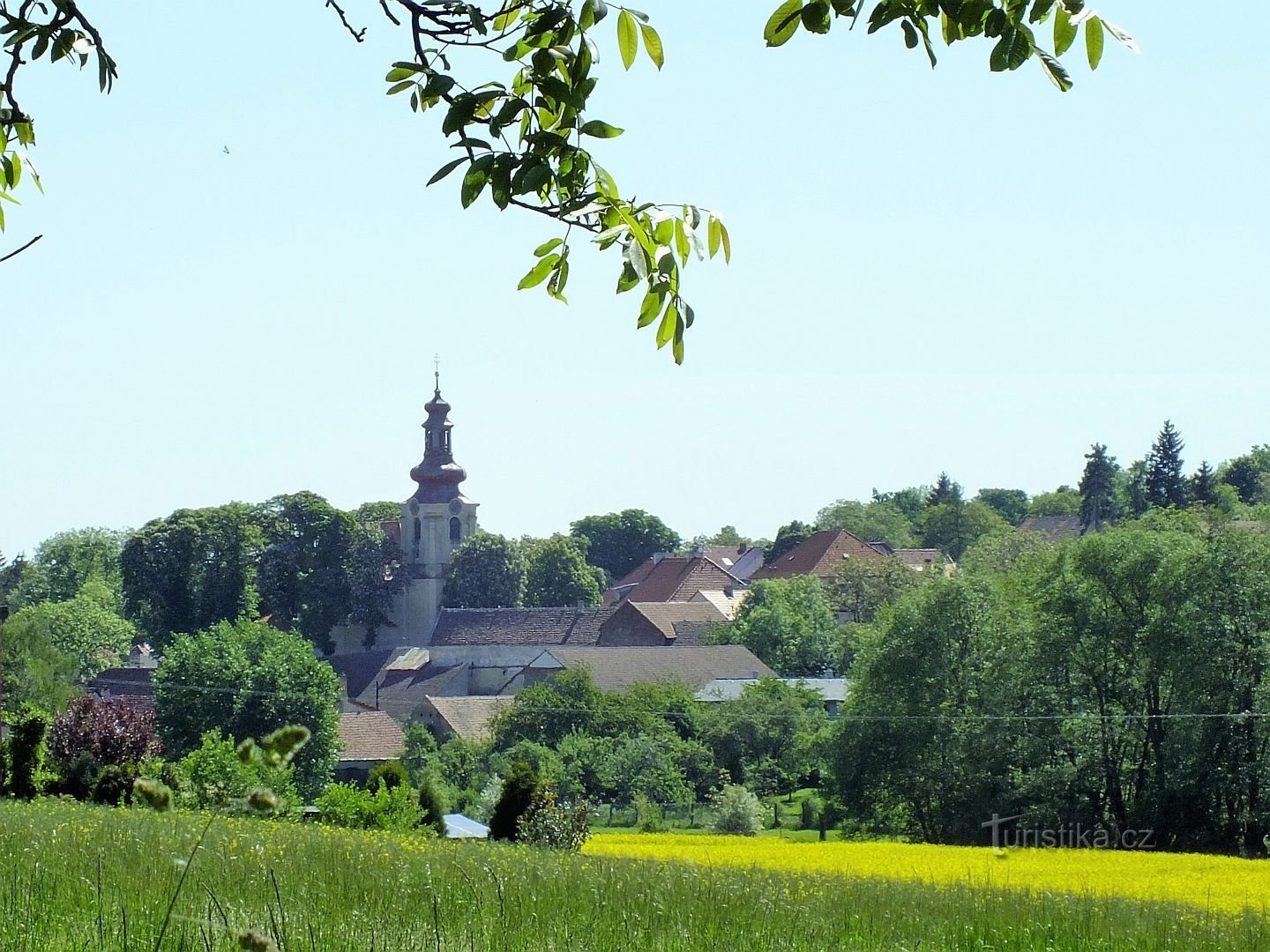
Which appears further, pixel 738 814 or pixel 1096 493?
pixel 1096 493

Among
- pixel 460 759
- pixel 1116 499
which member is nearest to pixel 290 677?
pixel 460 759

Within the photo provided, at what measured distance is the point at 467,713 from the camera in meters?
70.4

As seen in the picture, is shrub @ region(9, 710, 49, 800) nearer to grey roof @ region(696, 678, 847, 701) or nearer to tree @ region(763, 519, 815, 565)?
grey roof @ region(696, 678, 847, 701)

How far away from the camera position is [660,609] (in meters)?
94.2

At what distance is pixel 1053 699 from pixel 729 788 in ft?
32.7

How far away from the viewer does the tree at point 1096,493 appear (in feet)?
420

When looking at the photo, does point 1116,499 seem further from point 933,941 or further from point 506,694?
point 933,941

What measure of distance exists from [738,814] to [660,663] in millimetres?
30436

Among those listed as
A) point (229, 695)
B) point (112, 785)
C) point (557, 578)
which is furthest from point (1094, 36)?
point (557, 578)

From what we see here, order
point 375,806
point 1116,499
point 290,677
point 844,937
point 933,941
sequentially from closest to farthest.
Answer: point 844,937 < point 933,941 < point 375,806 < point 290,677 < point 1116,499

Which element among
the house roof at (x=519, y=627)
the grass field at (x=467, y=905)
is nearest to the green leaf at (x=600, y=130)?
the grass field at (x=467, y=905)

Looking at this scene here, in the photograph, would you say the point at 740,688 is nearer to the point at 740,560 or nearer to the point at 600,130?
the point at 600,130

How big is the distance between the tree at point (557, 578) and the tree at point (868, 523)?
127 feet

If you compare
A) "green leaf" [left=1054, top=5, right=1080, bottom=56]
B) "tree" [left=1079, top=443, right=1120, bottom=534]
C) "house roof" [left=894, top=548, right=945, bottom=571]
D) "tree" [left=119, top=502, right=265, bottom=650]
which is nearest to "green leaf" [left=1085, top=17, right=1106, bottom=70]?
"green leaf" [left=1054, top=5, right=1080, bottom=56]
